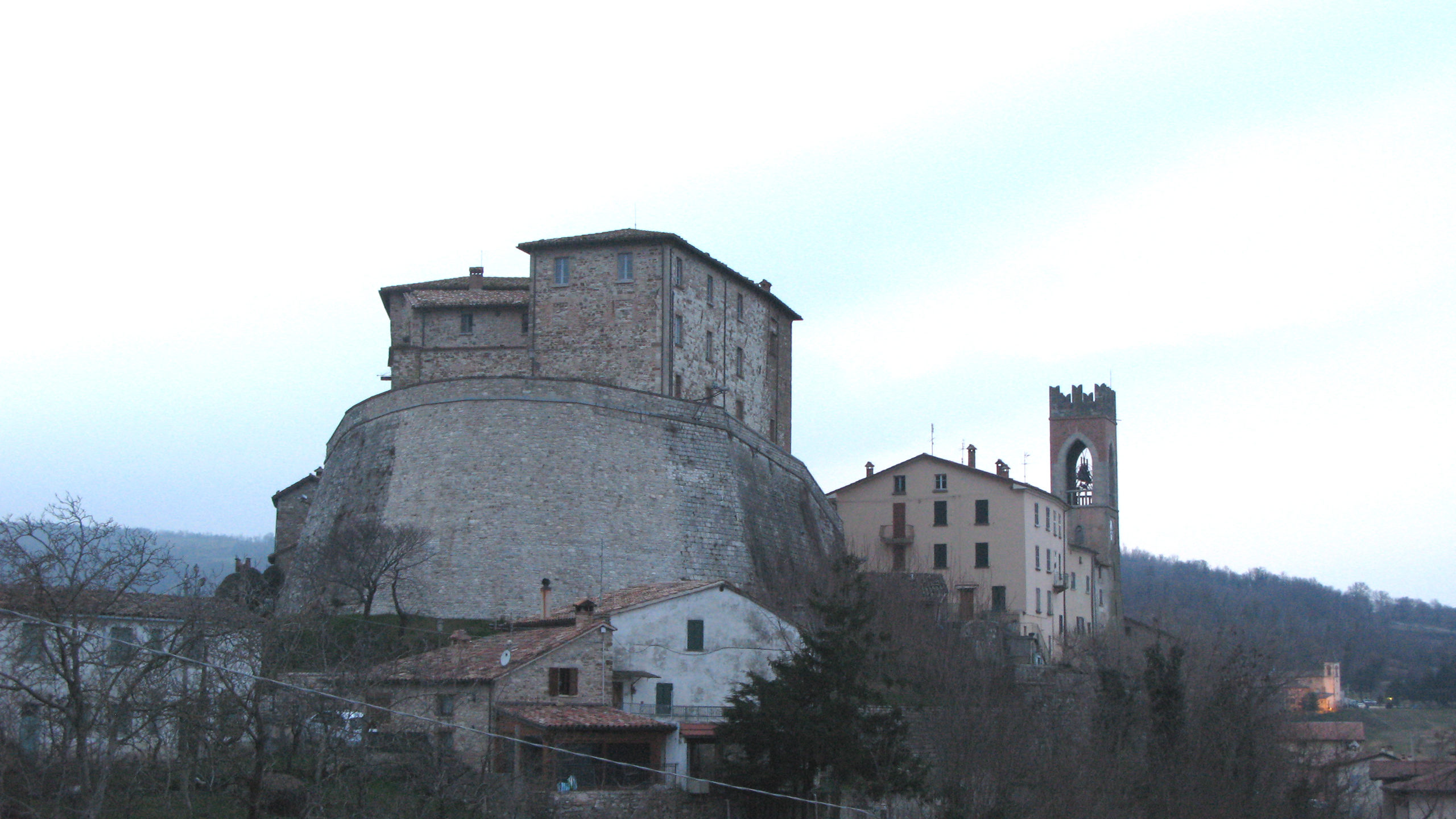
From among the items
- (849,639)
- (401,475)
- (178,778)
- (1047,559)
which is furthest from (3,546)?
(1047,559)

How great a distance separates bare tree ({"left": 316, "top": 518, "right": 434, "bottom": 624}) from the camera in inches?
1494

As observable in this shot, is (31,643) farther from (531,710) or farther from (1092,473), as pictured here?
(1092,473)

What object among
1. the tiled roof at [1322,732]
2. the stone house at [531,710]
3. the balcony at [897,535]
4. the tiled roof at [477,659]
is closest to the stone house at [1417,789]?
the tiled roof at [1322,732]

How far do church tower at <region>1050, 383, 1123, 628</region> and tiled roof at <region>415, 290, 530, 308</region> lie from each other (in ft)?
91.3

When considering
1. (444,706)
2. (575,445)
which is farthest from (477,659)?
(575,445)

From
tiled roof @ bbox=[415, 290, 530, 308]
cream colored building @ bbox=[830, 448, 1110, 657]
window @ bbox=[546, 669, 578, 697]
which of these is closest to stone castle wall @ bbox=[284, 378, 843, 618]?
tiled roof @ bbox=[415, 290, 530, 308]

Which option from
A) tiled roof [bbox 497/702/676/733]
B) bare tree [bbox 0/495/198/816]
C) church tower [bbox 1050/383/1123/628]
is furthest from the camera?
church tower [bbox 1050/383/1123/628]

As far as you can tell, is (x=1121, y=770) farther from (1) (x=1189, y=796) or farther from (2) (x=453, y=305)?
(2) (x=453, y=305)

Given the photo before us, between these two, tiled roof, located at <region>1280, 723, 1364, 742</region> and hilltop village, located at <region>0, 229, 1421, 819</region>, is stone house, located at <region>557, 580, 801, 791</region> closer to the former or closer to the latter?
hilltop village, located at <region>0, 229, 1421, 819</region>

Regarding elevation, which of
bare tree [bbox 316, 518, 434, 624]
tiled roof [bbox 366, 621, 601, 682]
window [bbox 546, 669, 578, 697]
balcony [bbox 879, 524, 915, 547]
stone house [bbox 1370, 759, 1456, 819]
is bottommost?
stone house [bbox 1370, 759, 1456, 819]

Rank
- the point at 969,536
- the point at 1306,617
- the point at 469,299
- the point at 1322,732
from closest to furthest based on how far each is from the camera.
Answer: the point at 1322,732 → the point at 469,299 → the point at 969,536 → the point at 1306,617

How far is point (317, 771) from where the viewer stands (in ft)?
74.2

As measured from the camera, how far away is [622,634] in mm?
30203

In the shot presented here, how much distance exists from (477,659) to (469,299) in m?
23.4
